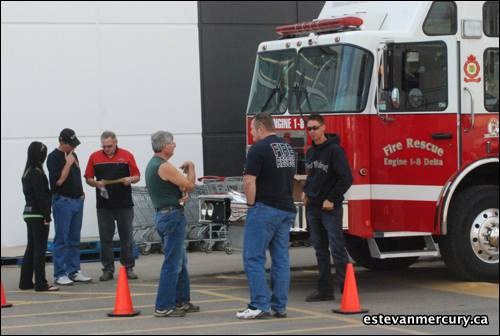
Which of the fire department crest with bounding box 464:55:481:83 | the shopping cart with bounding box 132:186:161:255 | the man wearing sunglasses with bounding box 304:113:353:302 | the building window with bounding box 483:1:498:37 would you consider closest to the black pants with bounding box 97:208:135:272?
the shopping cart with bounding box 132:186:161:255

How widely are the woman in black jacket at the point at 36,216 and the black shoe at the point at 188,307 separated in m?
2.63

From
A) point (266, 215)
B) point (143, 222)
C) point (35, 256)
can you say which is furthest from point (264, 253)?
point (143, 222)

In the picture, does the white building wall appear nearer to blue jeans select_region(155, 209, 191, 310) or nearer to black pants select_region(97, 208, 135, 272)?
black pants select_region(97, 208, 135, 272)

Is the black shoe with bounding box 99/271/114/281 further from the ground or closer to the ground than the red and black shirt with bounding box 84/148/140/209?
closer to the ground

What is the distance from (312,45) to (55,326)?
14.7 ft

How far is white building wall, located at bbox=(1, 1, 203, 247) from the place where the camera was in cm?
1677

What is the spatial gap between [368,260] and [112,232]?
10.8 ft

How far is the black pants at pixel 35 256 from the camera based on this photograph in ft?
41.5

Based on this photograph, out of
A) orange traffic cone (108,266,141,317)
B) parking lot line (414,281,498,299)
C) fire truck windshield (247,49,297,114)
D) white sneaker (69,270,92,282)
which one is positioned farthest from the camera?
white sneaker (69,270,92,282)

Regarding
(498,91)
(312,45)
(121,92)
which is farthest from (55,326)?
(121,92)

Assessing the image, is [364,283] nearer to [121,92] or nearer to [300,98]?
[300,98]

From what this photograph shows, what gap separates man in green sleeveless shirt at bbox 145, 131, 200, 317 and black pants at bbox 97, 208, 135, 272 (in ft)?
10.6

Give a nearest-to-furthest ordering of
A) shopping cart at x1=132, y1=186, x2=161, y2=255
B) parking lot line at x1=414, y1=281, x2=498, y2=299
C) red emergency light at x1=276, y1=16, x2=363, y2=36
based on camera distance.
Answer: parking lot line at x1=414, y1=281, x2=498, y2=299 < red emergency light at x1=276, y1=16, x2=363, y2=36 < shopping cart at x1=132, y1=186, x2=161, y2=255

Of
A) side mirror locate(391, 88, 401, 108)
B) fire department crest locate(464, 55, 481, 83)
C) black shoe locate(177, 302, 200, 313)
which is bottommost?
black shoe locate(177, 302, 200, 313)
